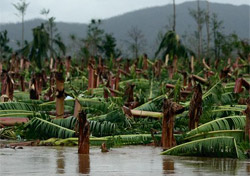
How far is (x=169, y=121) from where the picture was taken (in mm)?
7074

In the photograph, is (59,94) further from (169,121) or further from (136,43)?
(136,43)

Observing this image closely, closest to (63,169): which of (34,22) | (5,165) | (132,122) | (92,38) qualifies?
(5,165)

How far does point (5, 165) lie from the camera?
565 cm

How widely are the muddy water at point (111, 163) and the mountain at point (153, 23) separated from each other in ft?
498

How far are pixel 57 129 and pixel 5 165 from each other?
2438 mm

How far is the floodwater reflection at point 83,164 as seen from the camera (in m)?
5.31

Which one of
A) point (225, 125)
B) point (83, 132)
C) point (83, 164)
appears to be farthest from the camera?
point (225, 125)

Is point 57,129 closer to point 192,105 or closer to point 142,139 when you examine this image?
point 142,139

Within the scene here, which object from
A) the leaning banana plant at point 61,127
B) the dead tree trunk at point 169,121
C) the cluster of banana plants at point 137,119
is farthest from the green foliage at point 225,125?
the leaning banana plant at point 61,127

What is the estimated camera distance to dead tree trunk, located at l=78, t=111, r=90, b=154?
644 cm

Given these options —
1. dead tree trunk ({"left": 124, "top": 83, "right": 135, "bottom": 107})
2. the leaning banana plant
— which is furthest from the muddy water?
dead tree trunk ({"left": 124, "top": 83, "right": 135, "bottom": 107})

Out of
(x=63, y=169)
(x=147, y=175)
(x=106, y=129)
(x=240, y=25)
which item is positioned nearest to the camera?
(x=147, y=175)

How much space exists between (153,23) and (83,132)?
569 feet

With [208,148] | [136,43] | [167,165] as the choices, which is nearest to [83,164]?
[167,165]
